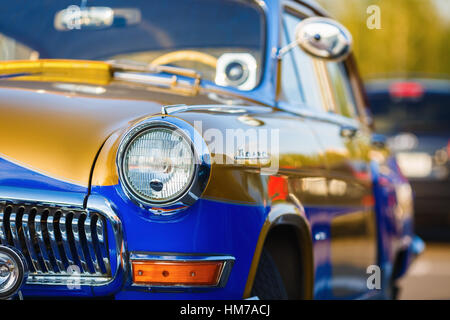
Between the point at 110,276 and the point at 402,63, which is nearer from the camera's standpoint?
the point at 110,276

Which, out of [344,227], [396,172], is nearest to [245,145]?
[344,227]

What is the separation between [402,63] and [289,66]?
114 feet

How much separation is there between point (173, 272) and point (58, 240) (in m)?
0.37

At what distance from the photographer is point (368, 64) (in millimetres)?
38469

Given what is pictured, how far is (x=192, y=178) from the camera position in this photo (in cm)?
275

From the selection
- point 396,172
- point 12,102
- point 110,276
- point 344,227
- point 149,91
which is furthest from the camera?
point 396,172

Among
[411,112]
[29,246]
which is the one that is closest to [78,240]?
[29,246]

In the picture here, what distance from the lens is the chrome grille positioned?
9.00 feet

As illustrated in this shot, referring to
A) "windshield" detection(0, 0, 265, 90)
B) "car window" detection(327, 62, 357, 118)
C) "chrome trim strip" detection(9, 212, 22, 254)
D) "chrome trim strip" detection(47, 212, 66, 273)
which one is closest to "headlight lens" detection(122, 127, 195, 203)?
"chrome trim strip" detection(47, 212, 66, 273)

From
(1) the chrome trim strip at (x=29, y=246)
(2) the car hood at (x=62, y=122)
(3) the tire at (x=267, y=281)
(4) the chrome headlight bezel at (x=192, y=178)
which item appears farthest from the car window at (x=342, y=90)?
(1) the chrome trim strip at (x=29, y=246)

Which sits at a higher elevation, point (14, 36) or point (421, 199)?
point (14, 36)

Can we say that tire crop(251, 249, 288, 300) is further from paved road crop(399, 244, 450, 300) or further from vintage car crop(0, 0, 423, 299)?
paved road crop(399, 244, 450, 300)

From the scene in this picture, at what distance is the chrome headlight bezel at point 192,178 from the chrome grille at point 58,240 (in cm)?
14
